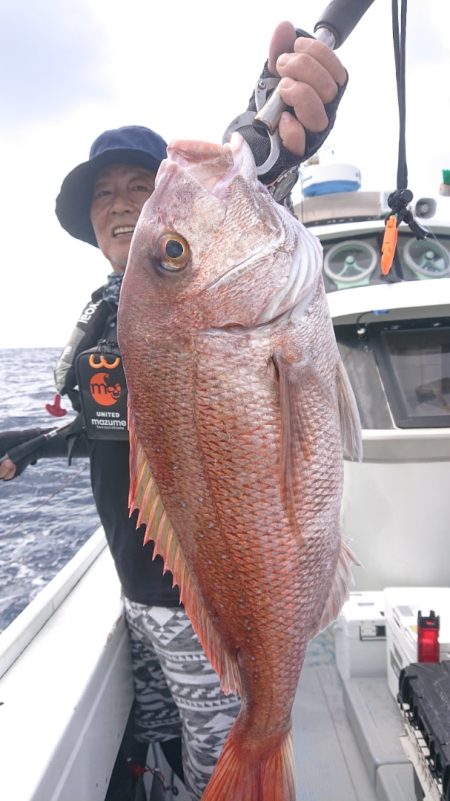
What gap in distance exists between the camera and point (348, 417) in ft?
4.38

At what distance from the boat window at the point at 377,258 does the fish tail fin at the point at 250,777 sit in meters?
3.69

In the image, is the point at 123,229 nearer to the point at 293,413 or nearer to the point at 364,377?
the point at 293,413

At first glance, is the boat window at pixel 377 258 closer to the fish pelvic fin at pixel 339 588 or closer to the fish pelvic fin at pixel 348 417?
the fish pelvic fin at pixel 348 417

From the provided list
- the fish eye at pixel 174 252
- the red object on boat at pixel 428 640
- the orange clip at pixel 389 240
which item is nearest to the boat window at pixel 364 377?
the orange clip at pixel 389 240

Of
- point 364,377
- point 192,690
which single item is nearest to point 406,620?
point 192,690

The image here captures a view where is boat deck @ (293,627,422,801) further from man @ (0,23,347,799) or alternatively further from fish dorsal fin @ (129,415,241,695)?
fish dorsal fin @ (129,415,241,695)

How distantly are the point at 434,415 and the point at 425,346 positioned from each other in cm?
47

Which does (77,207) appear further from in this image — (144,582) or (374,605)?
(374,605)

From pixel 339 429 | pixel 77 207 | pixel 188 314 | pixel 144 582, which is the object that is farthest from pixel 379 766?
pixel 77 207

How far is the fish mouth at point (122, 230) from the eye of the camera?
6.52 feet

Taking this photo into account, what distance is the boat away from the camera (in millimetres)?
1761

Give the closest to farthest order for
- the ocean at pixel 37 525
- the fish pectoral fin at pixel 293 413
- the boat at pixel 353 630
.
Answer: the fish pectoral fin at pixel 293 413 → the boat at pixel 353 630 → the ocean at pixel 37 525

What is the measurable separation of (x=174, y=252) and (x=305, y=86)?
490mm

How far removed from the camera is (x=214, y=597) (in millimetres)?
1249
